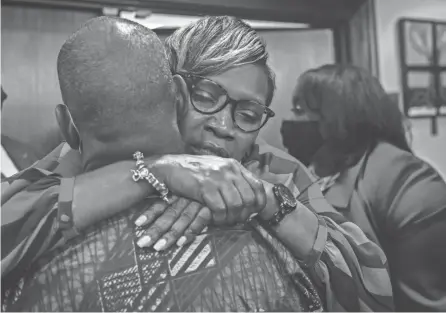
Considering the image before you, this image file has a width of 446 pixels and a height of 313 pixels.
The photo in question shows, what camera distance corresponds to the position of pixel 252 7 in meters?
1.04

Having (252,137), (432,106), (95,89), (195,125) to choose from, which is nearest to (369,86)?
(432,106)

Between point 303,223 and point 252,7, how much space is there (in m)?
0.49

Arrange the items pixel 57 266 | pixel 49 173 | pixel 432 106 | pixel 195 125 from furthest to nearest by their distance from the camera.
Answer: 1. pixel 432 106
2. pixel 195 125
3. pixel 49 173
4. pixel 57 266

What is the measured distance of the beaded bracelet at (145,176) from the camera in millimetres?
681

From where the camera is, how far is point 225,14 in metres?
0.98

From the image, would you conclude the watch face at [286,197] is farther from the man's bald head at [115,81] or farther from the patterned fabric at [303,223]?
the man's bald head at [115,81]

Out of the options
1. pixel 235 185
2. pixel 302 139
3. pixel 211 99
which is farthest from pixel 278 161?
pixel 235 185

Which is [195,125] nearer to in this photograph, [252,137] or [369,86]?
[252,137]

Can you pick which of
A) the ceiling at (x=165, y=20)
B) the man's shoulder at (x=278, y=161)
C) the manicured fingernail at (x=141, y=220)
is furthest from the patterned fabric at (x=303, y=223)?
the ceiling at (x=165, y=20)

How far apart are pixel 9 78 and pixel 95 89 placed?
0.36 m

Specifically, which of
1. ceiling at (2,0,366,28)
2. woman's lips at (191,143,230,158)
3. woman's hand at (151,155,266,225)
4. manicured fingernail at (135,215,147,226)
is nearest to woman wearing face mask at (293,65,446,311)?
ceiling at (2,0,366,28)

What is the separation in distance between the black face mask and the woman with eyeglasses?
0.09 ft

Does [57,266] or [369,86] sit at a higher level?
[369,86]

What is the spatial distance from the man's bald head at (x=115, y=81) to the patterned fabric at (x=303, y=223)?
0.11 meters
